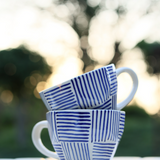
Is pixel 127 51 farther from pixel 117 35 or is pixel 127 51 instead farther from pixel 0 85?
pixel 0 85

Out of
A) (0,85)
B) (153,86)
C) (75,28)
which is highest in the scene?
(75,28)

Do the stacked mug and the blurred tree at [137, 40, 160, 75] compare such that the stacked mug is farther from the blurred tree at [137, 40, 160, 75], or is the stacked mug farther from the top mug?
the blurred tree at [137, 40, 160, 75]

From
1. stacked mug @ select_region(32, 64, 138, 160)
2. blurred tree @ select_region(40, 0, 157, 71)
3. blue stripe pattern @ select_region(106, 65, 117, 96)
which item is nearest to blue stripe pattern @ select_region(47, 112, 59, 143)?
stacked mug @ select_region(32, 64, 138, 160)

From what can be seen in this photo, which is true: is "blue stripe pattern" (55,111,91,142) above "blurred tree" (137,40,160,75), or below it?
above

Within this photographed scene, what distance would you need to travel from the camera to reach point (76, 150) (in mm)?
426

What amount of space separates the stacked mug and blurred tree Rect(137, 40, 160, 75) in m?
2.87

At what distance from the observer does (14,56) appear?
3385 mm

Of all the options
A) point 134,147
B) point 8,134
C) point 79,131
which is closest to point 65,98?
point 79,131

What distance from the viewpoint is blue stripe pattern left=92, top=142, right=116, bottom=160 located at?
0.43m

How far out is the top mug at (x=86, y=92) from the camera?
43 cm

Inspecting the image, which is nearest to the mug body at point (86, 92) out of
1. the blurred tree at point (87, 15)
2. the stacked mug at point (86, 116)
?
the stacked mug at point (86, 116)

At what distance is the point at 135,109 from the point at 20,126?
2.34 metres

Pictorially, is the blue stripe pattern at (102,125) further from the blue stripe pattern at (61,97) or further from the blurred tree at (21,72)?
the blurred tree at (21,72)

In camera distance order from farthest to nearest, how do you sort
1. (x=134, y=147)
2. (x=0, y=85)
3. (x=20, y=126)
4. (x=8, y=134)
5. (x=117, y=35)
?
(x=8, y=134)
(x=134, y=147)
(x=20, y=126)
(x=0, y=85)
(x=117, y=35)
